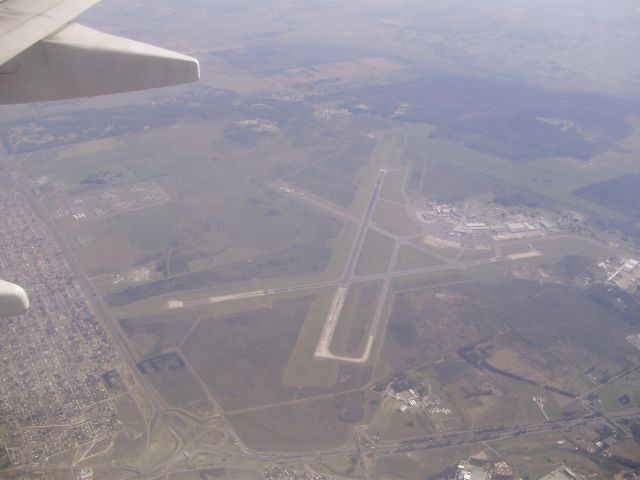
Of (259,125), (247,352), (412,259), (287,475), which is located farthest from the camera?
Answer: (259,125)

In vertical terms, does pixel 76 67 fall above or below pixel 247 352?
above

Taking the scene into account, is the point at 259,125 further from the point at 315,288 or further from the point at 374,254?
the point at 315,288

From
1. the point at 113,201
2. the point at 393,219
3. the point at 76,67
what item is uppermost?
the point at 76,67

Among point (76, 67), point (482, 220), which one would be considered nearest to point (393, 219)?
point (482, 220)

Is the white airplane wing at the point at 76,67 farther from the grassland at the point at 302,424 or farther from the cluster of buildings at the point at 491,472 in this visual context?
the cluster of buildings at the point at 491,472

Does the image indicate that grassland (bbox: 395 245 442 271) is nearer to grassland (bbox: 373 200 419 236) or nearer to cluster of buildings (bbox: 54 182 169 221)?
grassland (bbox: 373 200 419 236)

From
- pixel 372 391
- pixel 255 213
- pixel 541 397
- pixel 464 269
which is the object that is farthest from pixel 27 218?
pixel 541 397

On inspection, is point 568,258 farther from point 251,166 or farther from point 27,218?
point 27,218

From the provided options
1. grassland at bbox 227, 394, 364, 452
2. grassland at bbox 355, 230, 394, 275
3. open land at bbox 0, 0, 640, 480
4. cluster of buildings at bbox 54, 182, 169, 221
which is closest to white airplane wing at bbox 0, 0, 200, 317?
open land at bbox 0, 0, 640, 480
